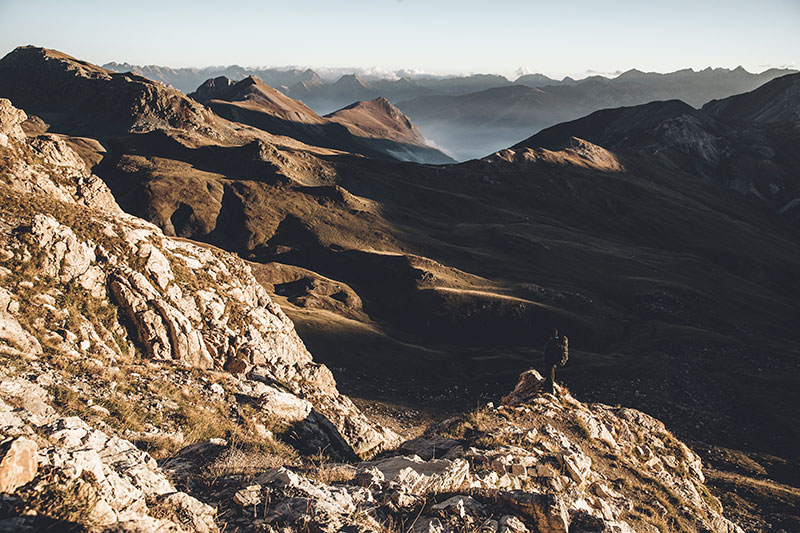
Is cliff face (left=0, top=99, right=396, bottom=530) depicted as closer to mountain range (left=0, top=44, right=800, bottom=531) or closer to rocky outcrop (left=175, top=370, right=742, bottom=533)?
mountain range (left=0, top=44, right=800, bottom=531)

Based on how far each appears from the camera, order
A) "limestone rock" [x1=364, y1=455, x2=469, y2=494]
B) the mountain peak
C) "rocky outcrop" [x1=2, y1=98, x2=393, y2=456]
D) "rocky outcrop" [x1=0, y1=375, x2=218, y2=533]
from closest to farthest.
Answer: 1. "rocky outcrop" [x1=0, y1=375, x2=218, y2=533]
2. "limestone rock" [x1=364, y1=455, x2=469, y2=494]
3. "rocky outcrop" [x1=2, y1=98, x2=393, y2=456]
4. the mountain peak

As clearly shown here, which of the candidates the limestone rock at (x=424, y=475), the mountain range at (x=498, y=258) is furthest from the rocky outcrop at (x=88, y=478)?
the mountain range at (x=498, y=258)

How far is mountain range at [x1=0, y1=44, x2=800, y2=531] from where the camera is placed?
4291 centimetres

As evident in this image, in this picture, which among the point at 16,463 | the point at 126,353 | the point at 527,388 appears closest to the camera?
the point at 16,463

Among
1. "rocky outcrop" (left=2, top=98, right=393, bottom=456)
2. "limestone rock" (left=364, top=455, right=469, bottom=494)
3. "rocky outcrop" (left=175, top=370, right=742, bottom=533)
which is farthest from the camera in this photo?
"rocky outcrop" (left=2, top=98, right=393, bottom=456)

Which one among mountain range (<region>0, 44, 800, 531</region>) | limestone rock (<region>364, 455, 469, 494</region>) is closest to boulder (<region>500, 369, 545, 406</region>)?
mountain range (<region>0, 44, 800, 531</region>)

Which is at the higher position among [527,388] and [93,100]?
[93,100]

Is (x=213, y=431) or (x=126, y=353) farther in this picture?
(x=126, y=353)

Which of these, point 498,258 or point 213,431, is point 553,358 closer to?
point 213,431

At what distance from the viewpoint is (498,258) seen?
94000 mm

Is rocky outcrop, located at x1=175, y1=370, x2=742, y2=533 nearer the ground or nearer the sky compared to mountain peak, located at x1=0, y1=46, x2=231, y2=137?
nearer the ground

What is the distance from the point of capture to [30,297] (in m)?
14.8

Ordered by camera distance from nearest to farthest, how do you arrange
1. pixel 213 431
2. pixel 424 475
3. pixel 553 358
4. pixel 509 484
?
pixel 424 475 < pixel 509 484 < pixel 213 431 < pixel 553 358

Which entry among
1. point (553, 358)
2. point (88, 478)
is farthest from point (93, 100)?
point (88, 478)
